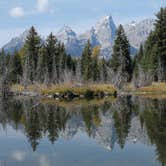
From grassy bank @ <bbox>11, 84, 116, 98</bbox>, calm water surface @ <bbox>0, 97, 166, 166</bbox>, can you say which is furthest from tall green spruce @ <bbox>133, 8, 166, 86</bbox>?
calm water surface @ <bbox>0, 97, 166, 166</bbox>

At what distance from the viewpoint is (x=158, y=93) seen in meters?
69.8

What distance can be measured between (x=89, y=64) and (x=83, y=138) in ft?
226

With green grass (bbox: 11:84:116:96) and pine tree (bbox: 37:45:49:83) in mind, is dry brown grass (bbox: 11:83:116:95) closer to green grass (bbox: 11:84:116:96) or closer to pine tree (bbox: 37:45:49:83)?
green grass (bbox: 11:84:116:96)

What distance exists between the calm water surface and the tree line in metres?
36.9

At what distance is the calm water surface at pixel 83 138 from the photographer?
63.9 ft

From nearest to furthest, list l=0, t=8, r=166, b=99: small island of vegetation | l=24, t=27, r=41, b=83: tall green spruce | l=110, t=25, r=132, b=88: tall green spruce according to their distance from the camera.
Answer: l=0, t=8, r=166, b=99: small island of vegetation → l=110, t=25, r=132, b=88: tall green spruce → l=24, t=27, r=41, b=83: tall green spruce

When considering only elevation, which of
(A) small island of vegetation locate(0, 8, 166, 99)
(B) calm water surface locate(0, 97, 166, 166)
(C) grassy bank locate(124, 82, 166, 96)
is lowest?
(B) calm water surface locate(0, 97, 166, 166)

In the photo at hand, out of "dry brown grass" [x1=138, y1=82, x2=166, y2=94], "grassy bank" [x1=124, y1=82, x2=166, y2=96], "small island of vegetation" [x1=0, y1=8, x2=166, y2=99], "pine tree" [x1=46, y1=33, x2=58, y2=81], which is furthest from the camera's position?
"pine tree" [x1=46, y1=33, x2=58, y2=81]

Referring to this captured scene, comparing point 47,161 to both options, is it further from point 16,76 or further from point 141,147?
point 16,76

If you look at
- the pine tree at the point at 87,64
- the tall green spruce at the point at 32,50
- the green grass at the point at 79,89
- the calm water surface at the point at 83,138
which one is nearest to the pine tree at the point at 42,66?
the tall green spruce at the point at 32,50

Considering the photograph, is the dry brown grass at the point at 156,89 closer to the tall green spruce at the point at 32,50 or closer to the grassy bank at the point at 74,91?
the grassy bank at the point at 74,91

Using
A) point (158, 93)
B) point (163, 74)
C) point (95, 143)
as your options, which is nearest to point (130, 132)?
point (95, 143)

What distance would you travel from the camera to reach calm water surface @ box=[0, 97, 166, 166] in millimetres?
19484

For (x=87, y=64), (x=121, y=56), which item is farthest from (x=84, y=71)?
(x=121, y=56)
